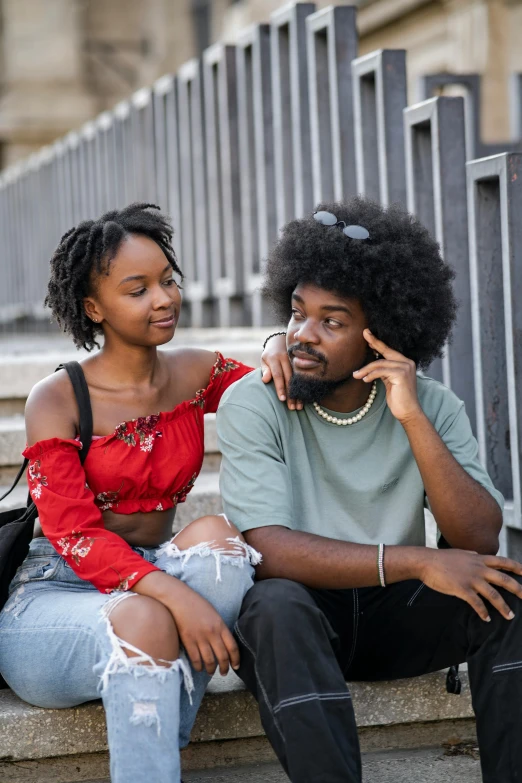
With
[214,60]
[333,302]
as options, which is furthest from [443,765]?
[214,60]

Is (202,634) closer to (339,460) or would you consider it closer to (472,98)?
(339,460)

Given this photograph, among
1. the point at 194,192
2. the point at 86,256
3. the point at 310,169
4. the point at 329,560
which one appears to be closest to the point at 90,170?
the point at 194,192

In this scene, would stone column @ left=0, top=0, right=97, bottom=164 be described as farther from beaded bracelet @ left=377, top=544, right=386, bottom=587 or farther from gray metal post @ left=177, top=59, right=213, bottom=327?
beaded bracelet @ left=377, top=544, right=386, bottom=587

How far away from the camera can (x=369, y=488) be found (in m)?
2.91

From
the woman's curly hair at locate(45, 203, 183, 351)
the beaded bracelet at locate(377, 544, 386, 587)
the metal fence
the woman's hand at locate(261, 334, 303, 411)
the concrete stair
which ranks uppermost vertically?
the metal fence

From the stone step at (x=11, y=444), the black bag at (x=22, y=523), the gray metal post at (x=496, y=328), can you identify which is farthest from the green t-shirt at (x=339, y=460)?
the stone step at (x=11, y=444)

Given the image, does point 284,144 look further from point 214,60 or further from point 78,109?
point 78,109

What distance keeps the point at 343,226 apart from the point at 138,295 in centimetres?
56

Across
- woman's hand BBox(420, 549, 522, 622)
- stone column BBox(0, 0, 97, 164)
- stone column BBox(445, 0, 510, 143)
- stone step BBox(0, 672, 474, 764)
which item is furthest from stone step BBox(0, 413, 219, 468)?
stone column BBox(0, 0, 97, 164)

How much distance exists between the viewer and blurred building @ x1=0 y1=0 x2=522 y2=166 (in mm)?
8797

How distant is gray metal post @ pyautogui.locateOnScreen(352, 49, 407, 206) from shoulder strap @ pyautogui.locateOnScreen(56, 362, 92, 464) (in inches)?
63.0

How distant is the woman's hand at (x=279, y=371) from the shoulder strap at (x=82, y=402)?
0.45 m

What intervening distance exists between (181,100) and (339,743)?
5.13 m

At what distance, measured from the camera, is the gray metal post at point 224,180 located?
622cm
